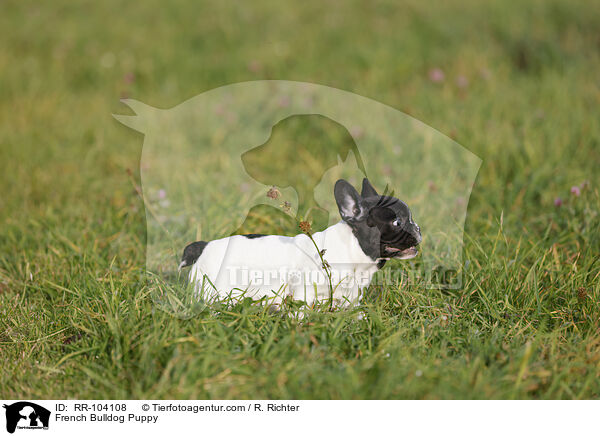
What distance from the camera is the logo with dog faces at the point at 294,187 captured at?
2375 mm

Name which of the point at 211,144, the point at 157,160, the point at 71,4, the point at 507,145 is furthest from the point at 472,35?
the point at 71,4

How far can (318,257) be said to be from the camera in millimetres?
2375

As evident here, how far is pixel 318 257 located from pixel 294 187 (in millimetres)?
1484

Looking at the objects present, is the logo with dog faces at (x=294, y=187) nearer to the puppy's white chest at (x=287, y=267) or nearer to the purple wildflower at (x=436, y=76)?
the puppy's white chest at (x=287, y=267)

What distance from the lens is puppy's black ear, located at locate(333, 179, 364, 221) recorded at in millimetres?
2287

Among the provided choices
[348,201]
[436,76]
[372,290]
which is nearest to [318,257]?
[348,201]

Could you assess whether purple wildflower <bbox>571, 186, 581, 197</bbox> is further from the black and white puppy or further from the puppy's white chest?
the puppy's white chest

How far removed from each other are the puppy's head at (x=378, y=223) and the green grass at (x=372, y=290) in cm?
39

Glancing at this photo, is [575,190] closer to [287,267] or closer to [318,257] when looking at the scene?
[318,257]

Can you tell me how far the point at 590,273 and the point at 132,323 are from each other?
95.8 inches

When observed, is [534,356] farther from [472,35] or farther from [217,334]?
[472,35]

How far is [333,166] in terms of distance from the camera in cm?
428
